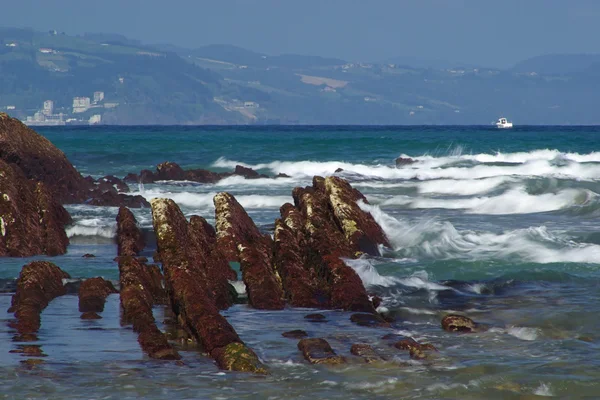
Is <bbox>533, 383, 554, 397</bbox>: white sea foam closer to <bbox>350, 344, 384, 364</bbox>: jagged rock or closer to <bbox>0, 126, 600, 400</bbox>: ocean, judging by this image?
<bbox>0, 126, 600, 400</bbox>: ocean

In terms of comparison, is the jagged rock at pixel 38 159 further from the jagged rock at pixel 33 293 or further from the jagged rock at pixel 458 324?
the jagged rock at pixel 458 324

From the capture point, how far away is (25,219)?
64.6ft

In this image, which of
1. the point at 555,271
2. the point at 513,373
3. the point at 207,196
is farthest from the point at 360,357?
the point at 207,196

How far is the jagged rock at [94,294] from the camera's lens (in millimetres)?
13984

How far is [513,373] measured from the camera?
1085 centimetres

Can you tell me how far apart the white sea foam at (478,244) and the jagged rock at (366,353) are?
27.7 feet

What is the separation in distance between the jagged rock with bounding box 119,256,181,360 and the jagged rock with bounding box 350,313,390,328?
9.07 ft

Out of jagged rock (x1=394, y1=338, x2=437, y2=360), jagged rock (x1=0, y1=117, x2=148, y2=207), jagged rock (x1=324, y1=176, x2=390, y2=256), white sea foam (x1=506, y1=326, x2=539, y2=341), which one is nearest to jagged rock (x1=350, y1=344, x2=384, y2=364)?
jagged rock (x1=394, y1=338, x2=437, y2=360)

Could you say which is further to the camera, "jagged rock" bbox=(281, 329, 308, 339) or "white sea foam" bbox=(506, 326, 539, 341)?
"white sea foam" bbox=(506, 326, 539, 341)

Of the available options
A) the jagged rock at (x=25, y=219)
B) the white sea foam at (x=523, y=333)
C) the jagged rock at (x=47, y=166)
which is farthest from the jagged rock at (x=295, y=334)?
the jagged rock at (x=47, y=166)

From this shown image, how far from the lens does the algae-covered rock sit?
35.5 ft

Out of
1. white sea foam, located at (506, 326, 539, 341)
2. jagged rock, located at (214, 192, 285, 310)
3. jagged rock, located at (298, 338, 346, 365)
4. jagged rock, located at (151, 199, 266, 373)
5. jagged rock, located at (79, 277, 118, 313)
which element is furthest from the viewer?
jagged rock, located at (214, 192, 285, 310)

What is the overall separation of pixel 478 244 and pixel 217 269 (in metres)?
8.35

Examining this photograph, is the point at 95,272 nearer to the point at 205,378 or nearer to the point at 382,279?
the point at 382,279
